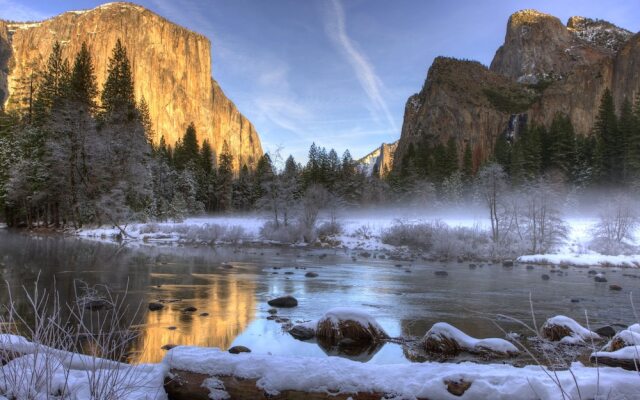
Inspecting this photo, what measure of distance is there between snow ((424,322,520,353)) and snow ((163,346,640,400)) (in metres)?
3.39

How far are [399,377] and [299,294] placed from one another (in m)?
9.69

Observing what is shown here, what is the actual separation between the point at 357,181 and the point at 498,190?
1525 inches

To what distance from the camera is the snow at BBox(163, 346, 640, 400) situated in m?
3.87

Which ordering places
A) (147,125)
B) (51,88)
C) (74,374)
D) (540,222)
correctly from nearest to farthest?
(74,374), (540,222), (51,88), (147,125)

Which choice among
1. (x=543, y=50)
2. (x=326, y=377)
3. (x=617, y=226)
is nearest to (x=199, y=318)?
(x=326, y=377)

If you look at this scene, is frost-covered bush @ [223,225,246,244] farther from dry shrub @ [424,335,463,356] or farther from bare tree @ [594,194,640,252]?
dry shrub @ [424,335,463,356]

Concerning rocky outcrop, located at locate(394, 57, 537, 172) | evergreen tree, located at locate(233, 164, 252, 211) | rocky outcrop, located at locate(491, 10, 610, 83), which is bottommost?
evergreen tree, located at locate(233, 164, 252, 211)

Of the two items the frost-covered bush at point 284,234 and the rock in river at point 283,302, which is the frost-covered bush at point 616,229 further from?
the rock in river at point 283,302

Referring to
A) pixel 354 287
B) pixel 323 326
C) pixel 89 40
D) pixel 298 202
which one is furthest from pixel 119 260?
pixel 89 40

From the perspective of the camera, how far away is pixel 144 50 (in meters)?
165

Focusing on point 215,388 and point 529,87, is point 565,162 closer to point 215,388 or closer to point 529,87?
point 215,388

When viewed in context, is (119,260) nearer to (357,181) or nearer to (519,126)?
(357,181)

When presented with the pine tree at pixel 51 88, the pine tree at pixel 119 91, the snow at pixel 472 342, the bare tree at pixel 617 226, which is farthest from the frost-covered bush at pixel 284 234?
the snow at pixel 472 342

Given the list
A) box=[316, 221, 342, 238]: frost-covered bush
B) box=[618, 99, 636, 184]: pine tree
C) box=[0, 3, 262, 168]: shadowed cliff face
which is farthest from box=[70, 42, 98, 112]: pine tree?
box=[0, 3, 262, 168]: shadowed cliff face
